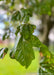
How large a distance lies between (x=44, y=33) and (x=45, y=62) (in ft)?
6.76

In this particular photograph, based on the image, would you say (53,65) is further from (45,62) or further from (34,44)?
(34,44)

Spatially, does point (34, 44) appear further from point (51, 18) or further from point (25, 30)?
point (51, 18)

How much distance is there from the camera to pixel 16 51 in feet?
1.86

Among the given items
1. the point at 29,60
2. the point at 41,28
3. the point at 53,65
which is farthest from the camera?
the point at 41,28

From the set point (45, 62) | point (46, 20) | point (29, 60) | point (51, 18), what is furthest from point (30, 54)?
point (51, 18)

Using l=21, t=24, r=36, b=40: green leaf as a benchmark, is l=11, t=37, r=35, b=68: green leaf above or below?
below

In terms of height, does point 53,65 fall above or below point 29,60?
below

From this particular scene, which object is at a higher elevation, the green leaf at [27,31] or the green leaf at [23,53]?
the green leaf at [27,31]

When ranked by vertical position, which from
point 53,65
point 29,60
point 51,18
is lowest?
point 51,18

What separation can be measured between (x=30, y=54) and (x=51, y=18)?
7.81ft

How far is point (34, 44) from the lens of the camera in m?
0.59

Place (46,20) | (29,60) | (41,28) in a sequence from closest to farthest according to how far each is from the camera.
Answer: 1. (29,60)
2. (46,20)
3. (41,28)

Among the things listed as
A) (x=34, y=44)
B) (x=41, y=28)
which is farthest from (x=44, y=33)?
(x=34, y=44)

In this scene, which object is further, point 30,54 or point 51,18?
point 51,18
